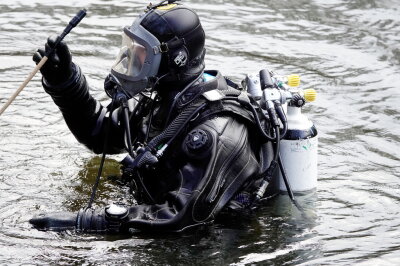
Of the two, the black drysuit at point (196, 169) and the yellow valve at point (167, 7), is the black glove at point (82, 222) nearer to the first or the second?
the black drysuit at point (196, 169)

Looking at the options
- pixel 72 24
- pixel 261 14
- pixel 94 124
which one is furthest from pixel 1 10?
pixel 72 24

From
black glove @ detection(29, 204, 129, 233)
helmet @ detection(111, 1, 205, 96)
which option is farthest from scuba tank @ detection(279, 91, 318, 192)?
black glove @ detection(29, 204, 129, 233)

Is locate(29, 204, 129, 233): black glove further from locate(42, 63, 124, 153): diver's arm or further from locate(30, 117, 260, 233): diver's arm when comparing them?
locate(42, 63, 124, 153): diver's arm

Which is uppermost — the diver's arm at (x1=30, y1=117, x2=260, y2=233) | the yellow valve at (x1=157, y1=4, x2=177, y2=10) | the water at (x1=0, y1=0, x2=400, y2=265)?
the yellow valve at (x1=157, y1=4, x2=177, y2=10)

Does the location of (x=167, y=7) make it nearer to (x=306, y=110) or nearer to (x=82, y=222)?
(x=82, y=222)

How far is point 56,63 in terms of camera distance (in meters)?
5.23

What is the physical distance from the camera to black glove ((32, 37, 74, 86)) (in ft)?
16.9

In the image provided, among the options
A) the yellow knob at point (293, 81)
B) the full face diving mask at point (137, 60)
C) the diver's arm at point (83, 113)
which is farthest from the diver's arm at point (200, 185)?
the diver's arm at point (83, 113)

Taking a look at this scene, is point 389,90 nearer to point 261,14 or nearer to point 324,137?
Answer: point 324,137

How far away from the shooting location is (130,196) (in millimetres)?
5574

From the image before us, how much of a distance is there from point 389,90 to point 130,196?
9.27 feet

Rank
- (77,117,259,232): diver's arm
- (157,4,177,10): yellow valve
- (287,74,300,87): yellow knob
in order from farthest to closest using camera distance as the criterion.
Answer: (287,74,300,87): yellow knob, (157,4,177,10): yellow valve, (77,117,259,232): diver's arm

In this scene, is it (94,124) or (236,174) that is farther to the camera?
(94,124)

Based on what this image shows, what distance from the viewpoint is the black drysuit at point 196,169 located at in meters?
4.80
